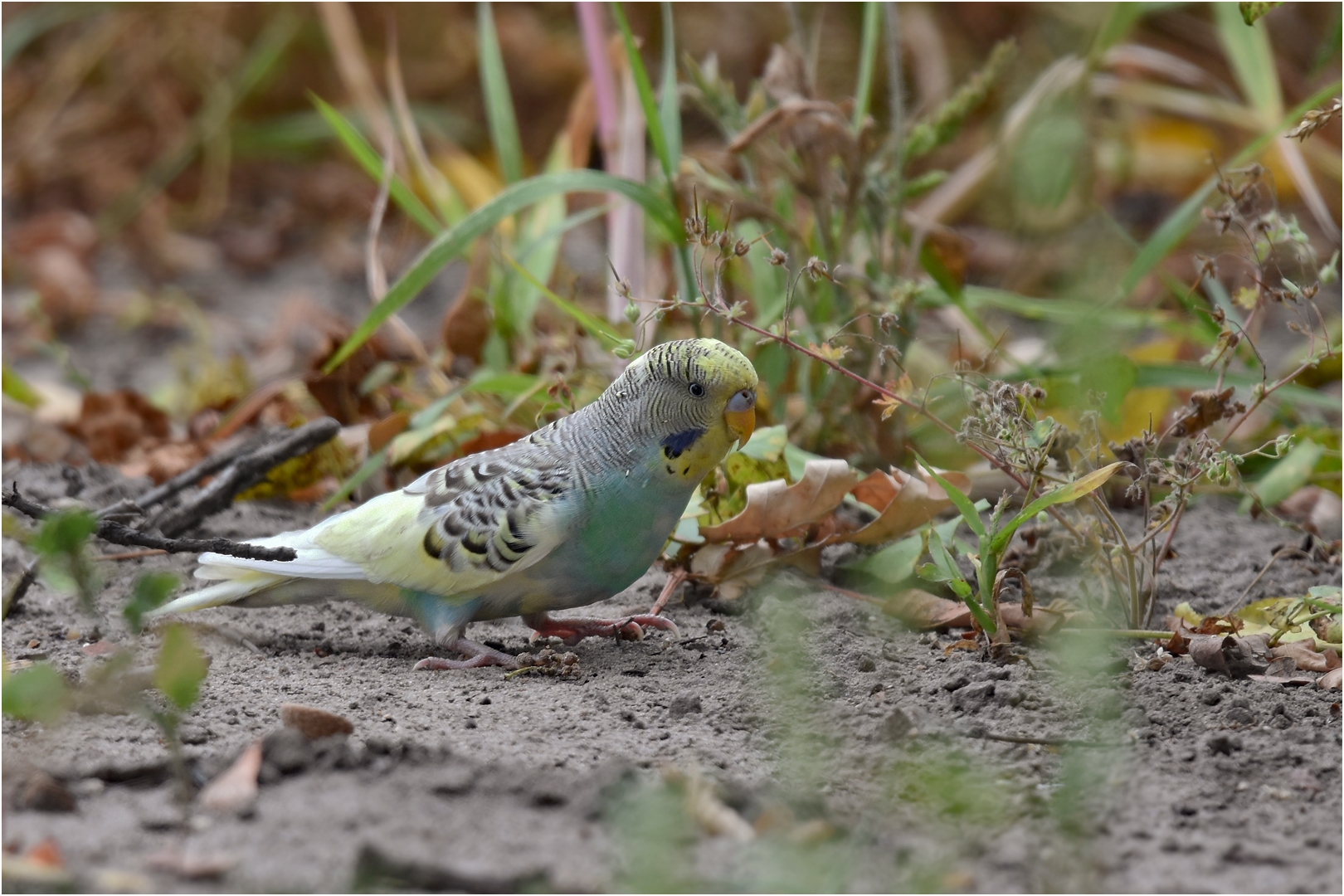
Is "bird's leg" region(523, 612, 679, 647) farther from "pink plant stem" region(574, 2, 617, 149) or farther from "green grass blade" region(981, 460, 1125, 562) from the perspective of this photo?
"pink plant stem" region(574, 2, 617, 149)

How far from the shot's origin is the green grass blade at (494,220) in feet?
11.4

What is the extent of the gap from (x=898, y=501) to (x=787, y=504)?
27 centimetres

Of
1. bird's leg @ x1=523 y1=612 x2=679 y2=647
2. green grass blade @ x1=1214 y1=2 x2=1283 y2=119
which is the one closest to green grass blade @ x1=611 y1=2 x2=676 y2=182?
bird's leg @ x1=523 y1=612 x2=679 y2=647

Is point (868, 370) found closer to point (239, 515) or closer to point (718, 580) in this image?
point (718, 580)

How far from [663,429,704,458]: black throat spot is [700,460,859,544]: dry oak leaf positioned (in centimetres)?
39

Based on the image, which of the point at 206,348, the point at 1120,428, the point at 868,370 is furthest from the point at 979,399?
the point at 206,348

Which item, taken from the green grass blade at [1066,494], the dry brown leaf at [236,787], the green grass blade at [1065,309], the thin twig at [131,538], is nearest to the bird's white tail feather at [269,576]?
the thin twig at [131,538]

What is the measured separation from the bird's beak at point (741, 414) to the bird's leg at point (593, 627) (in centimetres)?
53

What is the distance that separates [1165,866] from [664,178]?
245 cm

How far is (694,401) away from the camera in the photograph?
105 inches

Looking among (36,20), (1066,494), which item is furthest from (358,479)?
(36,20)

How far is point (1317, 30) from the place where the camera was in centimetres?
706

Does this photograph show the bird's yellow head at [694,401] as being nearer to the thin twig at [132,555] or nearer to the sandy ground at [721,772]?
the sandy ground at [721,772]

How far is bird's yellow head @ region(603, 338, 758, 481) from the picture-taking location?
2.65 metres
